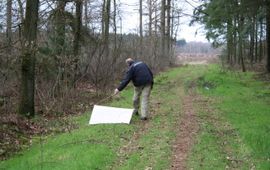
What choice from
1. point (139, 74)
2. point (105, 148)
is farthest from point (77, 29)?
point (105, 148)

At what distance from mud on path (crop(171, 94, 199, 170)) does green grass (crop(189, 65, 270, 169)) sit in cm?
19

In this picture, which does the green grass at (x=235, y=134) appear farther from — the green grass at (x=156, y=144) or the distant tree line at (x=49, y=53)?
the distant tree line at (x=49, y=53)

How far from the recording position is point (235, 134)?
12203mm

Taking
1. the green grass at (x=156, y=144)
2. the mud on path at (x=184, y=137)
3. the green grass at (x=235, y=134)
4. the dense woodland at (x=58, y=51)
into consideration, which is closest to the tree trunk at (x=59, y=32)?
the dense woodland at (x=58, y=51)

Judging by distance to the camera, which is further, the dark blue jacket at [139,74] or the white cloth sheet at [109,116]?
the dark blue jacket at [139,74]

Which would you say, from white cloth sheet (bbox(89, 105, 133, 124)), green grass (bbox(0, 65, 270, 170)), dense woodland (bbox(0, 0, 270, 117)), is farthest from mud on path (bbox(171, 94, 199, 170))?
dense woodland (bbox(0, 0, 270, 117))

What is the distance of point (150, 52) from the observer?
41.5 meters

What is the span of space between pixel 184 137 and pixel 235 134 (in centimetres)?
137

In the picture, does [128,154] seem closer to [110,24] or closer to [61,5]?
[61,5]

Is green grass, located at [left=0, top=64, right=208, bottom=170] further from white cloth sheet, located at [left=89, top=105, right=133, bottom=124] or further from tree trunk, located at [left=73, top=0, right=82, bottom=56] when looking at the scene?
tree trunk, located at [left=73, top=0, right=82, bottom=56]

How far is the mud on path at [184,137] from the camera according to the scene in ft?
31.8

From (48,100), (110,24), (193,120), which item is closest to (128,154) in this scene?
(193,120)

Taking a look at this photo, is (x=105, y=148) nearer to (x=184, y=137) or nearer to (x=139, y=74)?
(x=184, y=137)

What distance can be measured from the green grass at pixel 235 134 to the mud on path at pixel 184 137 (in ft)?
A: 0.63
